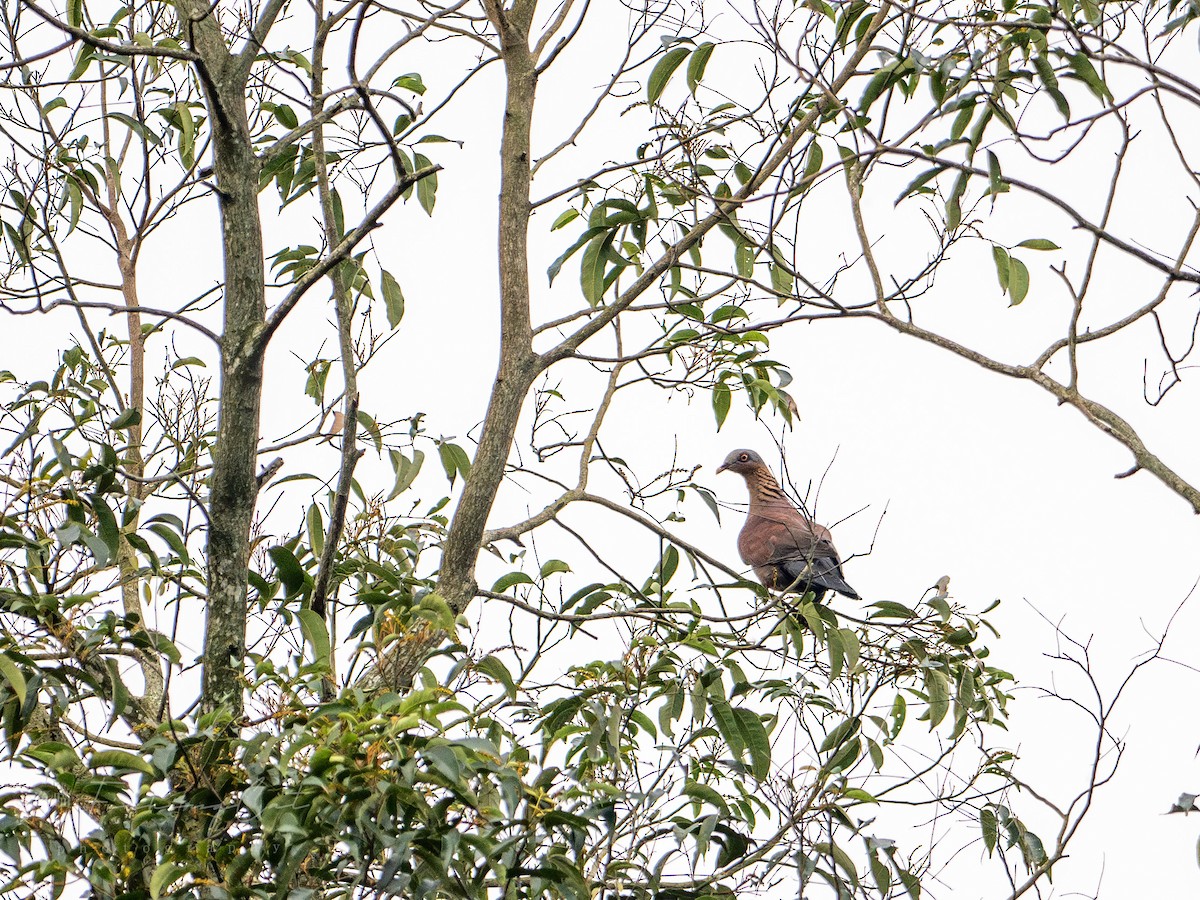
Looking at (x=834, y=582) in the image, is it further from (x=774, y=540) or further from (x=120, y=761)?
(x=120, y=761)

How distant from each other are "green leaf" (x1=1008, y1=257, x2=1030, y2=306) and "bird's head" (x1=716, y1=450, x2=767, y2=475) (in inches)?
72.0

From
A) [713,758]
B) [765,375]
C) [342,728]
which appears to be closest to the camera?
[342,728]

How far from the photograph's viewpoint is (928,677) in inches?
106

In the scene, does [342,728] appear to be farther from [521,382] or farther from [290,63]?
[290,63]

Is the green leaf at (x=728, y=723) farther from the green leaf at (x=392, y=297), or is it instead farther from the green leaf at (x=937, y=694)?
the green leaf at (x=392, y=297)

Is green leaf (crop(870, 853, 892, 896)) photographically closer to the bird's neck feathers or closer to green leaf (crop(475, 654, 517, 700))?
green leaf (crop(475, 654, 517, 700))

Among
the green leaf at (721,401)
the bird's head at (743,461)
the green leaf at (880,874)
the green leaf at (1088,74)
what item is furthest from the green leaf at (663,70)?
the bird's head at (743,461)

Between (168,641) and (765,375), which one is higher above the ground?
(765,375)

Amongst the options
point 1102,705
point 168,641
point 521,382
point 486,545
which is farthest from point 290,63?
point 1102,705

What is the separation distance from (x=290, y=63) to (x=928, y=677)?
83.1 inches

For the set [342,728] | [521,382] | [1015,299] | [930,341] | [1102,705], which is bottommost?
[342,728]

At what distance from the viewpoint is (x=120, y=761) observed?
206 centimetres

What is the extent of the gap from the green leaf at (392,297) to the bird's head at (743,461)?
184cm

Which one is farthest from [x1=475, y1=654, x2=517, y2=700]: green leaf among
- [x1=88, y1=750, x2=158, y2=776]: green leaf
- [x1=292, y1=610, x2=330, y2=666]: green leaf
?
[x1=88, y1=750, x2=158, y2=776]: green leaf
